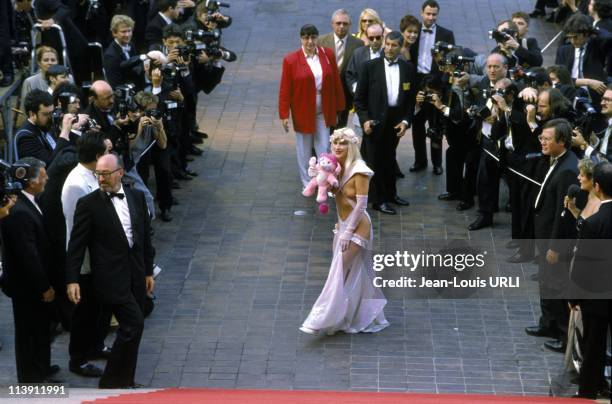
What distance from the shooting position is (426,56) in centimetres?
1491

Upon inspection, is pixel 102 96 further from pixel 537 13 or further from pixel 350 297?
pixel 537 13

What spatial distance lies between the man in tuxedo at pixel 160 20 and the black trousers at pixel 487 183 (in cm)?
480

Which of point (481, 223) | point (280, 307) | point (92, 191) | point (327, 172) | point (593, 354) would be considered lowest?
point (481, 223)

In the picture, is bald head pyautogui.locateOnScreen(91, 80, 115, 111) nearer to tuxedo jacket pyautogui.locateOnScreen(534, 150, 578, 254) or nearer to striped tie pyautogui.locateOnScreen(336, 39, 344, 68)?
striped tie pyautogui.locateOnScreen(336, 39, 344, 68)

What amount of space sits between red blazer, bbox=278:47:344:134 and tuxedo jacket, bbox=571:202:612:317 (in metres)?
5.52

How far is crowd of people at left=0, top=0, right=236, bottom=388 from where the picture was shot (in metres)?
9.22

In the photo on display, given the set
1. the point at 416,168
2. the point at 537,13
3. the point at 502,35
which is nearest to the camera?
the point at 502,35

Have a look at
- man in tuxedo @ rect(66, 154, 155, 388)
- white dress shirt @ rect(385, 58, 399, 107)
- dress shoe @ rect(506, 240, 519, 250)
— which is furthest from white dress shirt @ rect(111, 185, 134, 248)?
white dress shirt @ rect(385, 58, 399, 107)

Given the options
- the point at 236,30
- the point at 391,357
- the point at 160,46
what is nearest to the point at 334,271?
the point at 391,357

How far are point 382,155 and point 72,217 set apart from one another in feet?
15.5

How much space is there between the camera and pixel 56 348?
10.4 meters

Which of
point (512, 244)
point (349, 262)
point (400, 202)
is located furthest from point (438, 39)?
point (349, 262)

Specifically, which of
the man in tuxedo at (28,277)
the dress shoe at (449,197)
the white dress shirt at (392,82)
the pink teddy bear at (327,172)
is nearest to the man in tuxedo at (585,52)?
the dress shoe at (449,197)

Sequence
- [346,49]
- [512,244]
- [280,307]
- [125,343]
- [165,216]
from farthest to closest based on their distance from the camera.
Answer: [346,49], [165,216], [512,244], [280,307], [125,343]
